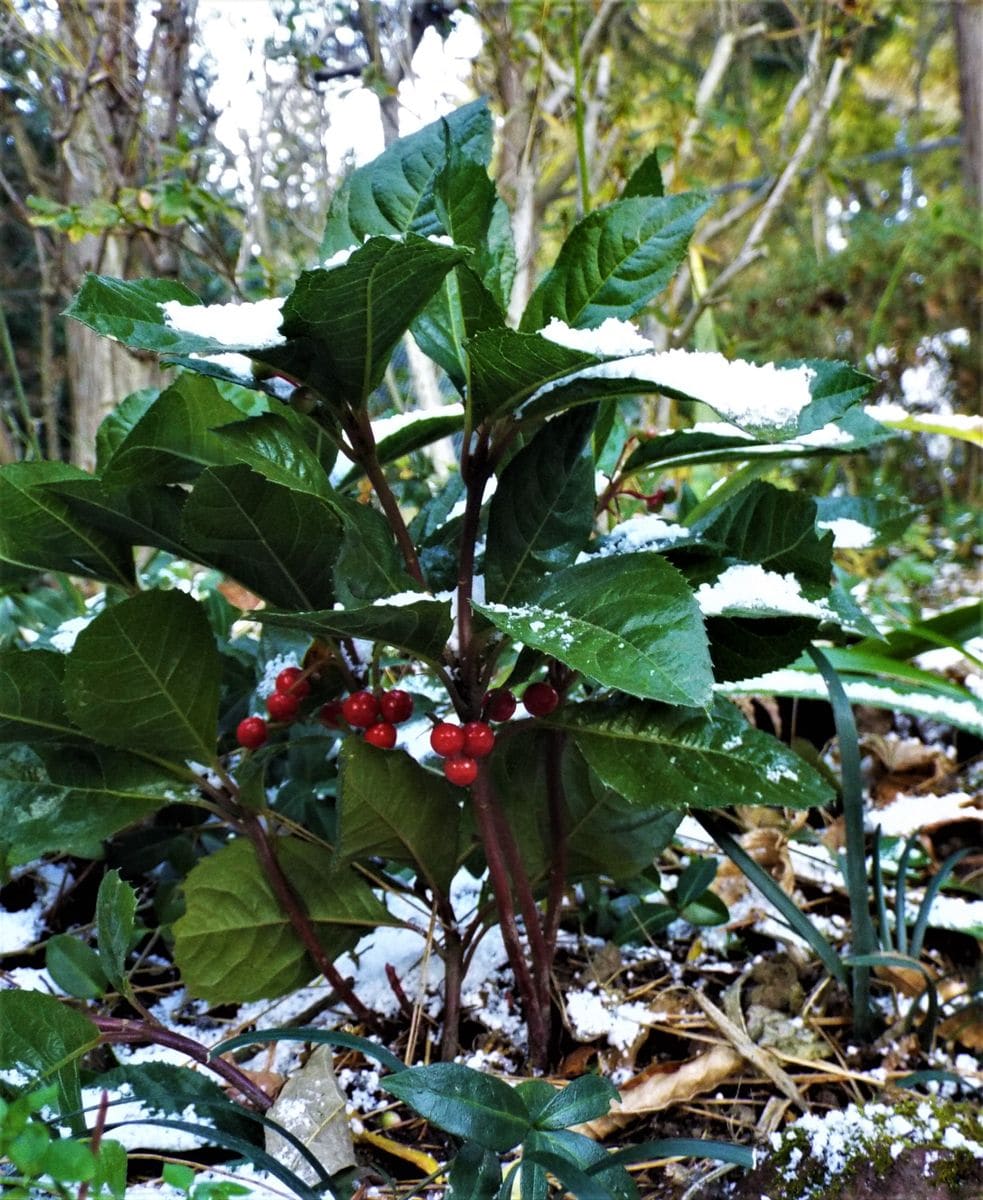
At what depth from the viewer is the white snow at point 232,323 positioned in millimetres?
454

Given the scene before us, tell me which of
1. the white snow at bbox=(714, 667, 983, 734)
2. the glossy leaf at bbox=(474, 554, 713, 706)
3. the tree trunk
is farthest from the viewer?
the tree trunk

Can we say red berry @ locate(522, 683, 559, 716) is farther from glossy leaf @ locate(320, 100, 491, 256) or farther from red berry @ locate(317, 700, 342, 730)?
glossy leaf @ locate(320, 100, 491, 256)

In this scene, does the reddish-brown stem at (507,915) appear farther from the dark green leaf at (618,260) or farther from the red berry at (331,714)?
the dark green leaf at (618,260)

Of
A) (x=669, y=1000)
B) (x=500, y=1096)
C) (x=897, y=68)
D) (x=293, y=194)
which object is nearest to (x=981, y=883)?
(x=669, y=1000)

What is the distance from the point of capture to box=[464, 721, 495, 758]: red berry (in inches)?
21.1

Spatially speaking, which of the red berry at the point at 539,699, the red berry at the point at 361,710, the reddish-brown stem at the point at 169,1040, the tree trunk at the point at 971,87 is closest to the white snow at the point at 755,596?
the red berry at the point at 539,699

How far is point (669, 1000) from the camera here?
0.79 metres

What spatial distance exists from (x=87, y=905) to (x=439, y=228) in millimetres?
770

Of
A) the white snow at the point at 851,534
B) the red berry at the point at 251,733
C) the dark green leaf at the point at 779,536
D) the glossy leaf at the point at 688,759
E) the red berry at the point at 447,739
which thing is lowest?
the glossy leaf at the point at 688,759

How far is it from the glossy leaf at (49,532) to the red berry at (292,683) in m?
0.16

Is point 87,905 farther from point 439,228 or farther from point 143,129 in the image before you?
point 143,129

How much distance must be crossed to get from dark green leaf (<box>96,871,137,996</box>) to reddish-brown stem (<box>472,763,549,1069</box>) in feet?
0.73

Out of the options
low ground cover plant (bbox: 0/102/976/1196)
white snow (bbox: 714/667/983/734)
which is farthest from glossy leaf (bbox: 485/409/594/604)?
white snow (bbox: 714/667/983/734)

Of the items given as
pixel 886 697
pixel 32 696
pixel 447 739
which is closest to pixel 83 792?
pixel 32 696
